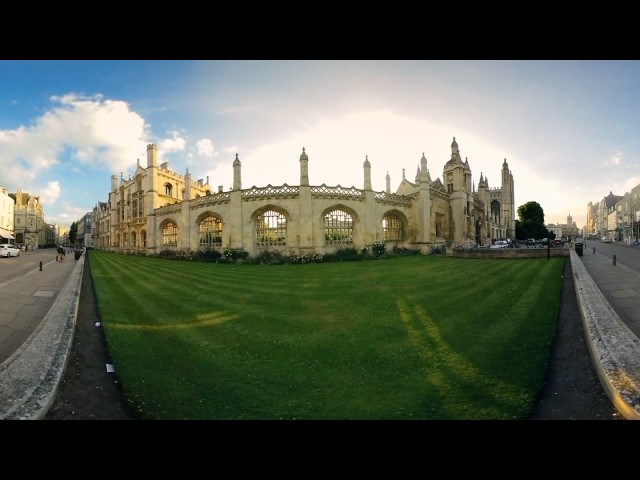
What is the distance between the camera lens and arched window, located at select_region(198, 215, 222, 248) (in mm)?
24922

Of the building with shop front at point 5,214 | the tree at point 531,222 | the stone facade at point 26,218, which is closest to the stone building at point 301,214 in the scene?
the building with shop front at point 5,214

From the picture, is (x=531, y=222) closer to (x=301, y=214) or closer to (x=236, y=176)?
(x=301, y=214)

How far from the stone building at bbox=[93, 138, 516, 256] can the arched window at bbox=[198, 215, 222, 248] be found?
9cm

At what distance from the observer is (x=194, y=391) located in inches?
112

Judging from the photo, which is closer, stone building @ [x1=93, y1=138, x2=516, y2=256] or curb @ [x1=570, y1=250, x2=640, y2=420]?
curb @ [x1=570, y1=250, x2=640, y2=420]

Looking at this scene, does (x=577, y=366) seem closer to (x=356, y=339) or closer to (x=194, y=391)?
(x=356, y=339)

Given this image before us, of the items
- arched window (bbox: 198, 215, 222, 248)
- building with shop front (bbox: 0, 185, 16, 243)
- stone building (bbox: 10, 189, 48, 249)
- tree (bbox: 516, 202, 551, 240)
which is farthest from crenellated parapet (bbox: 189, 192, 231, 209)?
tree (bbox: 516, 202, 551, 240)

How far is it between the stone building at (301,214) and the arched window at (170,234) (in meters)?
0.10

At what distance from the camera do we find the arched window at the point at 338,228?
2325 centimetres

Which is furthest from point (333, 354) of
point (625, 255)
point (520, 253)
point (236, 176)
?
point (625, 255)

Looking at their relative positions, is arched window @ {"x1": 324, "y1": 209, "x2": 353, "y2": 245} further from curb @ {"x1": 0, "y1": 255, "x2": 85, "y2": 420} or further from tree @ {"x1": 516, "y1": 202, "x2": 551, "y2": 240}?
tree @ {"x1": 516, "y1": 202, "x2": 551, "y2": 240}

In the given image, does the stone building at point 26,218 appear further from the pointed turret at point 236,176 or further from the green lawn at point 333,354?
the green lawn at point 333,354

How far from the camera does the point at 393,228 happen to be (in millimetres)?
27562
